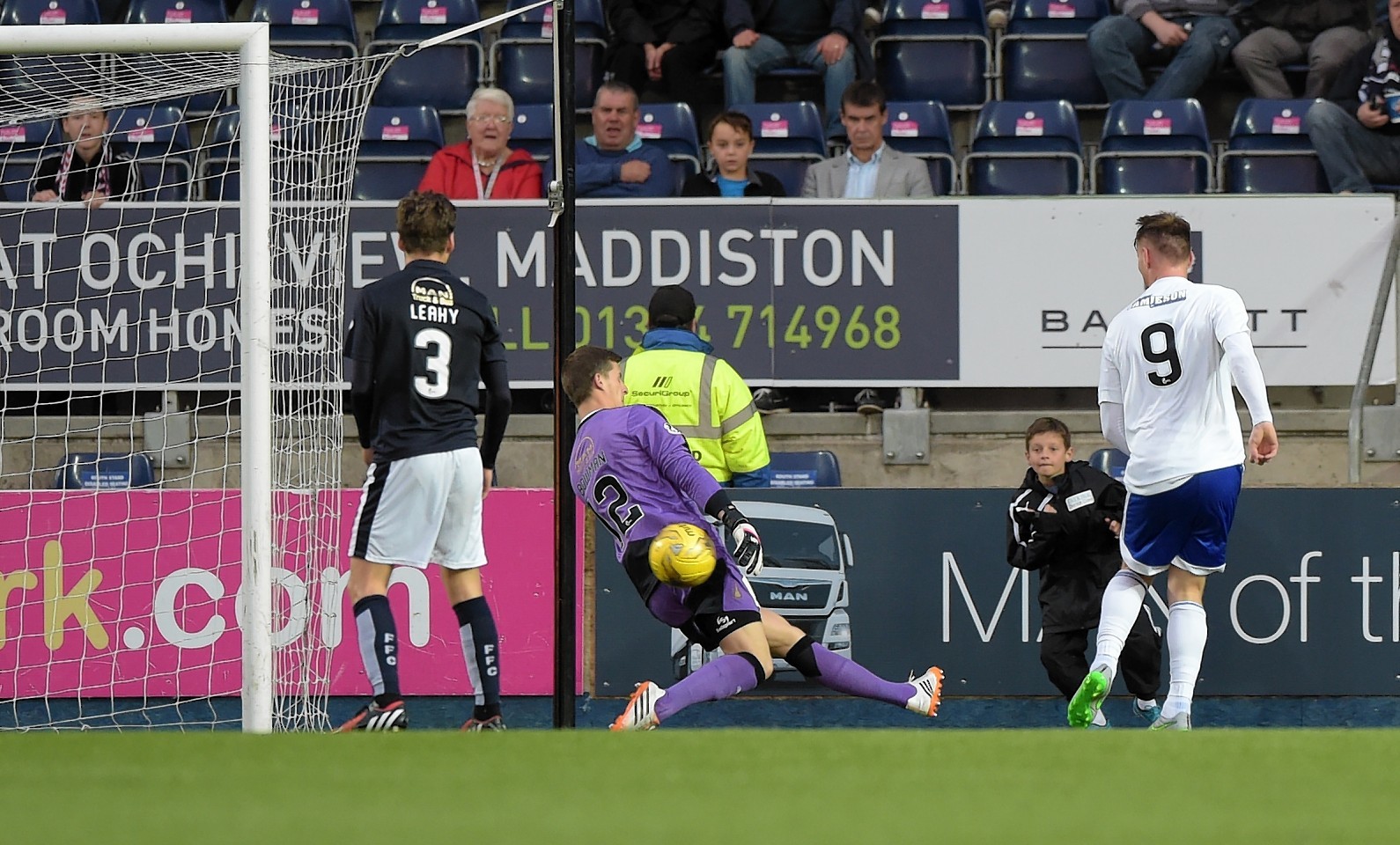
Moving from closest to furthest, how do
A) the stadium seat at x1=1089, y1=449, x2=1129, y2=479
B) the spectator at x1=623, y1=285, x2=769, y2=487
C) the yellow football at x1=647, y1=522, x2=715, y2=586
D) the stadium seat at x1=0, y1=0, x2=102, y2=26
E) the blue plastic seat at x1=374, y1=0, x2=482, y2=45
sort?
the yellow football at x1=647, y1=522, x2=715, y2=586 → the spectator at x1=623, y1=285, x2=769, y2=487 → the stadium seat at x1=1089, y1=449, x2=1129, y2=479 → the blue plastic seat at x1=374, y1=0, x2=482, y2=45 → the stadium seat at x1=0, y1=0, x2=102, y2=26

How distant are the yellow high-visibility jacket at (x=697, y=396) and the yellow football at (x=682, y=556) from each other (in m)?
1.28

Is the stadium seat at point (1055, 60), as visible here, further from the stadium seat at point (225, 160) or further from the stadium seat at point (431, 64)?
the stadium seat at point (225, 160)

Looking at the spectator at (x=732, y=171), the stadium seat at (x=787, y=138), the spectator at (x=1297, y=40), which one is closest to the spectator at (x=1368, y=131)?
the spectator at (x=1297, y=40)

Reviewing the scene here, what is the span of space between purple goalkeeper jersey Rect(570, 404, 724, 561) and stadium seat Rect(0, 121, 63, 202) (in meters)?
5.08

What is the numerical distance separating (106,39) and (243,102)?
1.87 ft

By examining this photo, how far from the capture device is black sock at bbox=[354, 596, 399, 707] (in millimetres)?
5980

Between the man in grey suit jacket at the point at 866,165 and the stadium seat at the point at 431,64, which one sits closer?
the man in grey suit jacket at the point at 866,165

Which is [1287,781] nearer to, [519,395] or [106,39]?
[106,39]

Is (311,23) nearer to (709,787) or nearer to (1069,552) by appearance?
(1069,552)

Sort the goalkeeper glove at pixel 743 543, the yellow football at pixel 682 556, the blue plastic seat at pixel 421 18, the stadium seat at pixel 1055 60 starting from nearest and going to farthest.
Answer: the goalkeeper glove at pixel 743 543
the yellow football at pixel 682 556
the stadium seat at pixel 1055 60
the blue plastic seat at pixel 421 18

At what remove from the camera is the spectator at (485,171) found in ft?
30.2

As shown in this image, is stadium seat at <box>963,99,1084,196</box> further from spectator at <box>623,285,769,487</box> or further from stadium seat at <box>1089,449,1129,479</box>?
spectator at <box>623,285,769,487</box>

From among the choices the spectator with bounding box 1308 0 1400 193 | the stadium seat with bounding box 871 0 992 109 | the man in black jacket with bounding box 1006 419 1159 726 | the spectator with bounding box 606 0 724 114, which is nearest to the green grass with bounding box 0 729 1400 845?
the man in black jacket with bounding box 1006 419 1159 726

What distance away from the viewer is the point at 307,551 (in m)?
7.15
